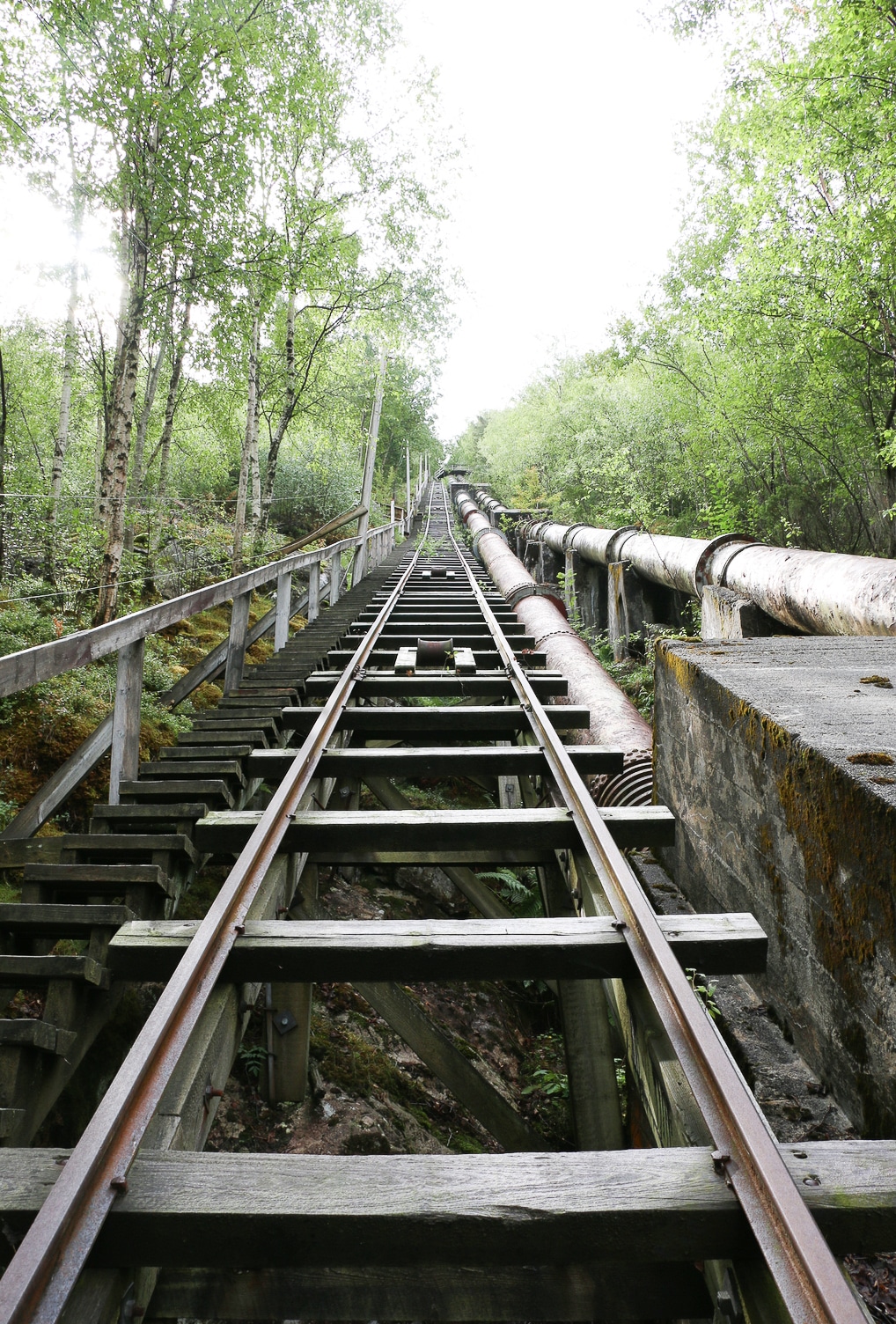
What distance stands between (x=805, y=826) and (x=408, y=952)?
1290 millimetres

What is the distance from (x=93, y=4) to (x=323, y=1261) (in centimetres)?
941

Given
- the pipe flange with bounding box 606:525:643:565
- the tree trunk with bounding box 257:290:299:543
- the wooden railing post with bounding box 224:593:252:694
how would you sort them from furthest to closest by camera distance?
the tree trunk with bounding box 257:290:299:543, the pipe flange with bounding box 606:525:643:565, the wooden railing post with bounding box 224:593:252:694

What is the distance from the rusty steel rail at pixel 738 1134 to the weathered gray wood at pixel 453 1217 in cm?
6

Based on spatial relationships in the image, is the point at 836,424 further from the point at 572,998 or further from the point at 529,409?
the point at 529,409

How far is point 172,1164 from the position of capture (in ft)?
4.46

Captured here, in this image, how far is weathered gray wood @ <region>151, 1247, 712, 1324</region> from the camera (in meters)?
1.26

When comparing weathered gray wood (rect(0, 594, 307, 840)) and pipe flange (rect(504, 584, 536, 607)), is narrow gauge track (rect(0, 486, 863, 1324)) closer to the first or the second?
weathered gray wood (rect(0, 594, 307, 840))

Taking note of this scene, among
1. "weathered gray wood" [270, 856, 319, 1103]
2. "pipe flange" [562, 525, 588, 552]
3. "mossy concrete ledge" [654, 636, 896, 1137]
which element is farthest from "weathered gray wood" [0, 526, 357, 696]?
"pipe flange" [562, 525, 588, 552]

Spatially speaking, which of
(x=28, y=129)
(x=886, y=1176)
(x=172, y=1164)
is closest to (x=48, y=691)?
(x=172, y=1164)

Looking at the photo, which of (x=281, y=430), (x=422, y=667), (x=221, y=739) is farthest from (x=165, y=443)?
(x=221, y=739)

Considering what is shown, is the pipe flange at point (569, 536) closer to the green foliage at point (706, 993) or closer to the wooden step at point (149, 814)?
the wooden step at point (149, 814)

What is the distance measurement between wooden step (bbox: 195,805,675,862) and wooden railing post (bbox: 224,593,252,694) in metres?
2.94

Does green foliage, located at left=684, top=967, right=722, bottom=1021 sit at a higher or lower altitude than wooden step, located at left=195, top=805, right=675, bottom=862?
lower

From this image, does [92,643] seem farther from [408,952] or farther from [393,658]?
[393,658]
